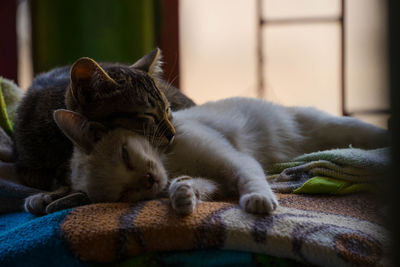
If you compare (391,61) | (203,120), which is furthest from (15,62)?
(391,61)

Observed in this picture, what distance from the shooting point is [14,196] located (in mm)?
1271

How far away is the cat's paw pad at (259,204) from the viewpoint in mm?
873

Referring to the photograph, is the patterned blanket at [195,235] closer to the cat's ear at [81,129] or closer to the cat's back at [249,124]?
the cat's ear at [81,129]

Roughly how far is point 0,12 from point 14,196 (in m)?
1.77

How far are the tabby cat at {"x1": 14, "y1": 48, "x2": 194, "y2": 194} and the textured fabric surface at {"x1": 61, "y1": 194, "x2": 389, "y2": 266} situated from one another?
1.06 ft

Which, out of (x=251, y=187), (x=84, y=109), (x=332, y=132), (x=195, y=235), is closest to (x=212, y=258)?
(x=195, y=235)

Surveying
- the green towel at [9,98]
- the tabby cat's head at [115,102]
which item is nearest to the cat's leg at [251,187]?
the tabby cat's head at [115,102]

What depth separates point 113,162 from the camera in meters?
1.02

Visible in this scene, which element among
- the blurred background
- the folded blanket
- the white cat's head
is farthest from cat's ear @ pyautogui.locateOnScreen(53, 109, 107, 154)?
the blurred background

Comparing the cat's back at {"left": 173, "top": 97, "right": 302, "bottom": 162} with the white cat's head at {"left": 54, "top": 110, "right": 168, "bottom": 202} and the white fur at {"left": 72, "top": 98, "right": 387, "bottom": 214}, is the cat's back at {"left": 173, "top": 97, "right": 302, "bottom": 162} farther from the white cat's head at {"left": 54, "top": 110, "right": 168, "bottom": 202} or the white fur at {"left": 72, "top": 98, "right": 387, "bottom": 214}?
the white cat's head at {"left": 54, "top": 110, "right": 168, "bottom": 202}

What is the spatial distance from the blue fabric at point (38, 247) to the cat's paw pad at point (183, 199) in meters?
0.23

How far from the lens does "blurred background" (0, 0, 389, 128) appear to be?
264 centimetres

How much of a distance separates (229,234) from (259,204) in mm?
132

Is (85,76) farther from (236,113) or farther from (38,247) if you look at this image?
(236,113)
